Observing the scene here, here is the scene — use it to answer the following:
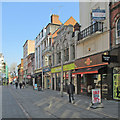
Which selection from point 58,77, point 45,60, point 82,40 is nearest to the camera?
point 82,40

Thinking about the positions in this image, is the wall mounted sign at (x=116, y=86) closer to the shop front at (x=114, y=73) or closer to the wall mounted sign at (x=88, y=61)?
the shop front at (x=114, y=73)

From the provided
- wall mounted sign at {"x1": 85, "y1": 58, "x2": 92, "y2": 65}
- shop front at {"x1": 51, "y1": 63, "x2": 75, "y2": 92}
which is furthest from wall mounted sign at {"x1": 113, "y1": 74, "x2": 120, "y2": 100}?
shop front at {"x1": 51, "y1": 63, "x2": 75, "y2": 92}

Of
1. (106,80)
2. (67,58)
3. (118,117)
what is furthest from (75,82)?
(118,117)

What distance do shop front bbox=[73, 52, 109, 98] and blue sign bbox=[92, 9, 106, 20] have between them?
3.65m

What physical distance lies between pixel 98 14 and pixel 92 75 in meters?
7.05

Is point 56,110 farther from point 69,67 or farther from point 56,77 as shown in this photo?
point 56,77

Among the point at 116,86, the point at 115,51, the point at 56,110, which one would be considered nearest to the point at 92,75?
the point at 116,86

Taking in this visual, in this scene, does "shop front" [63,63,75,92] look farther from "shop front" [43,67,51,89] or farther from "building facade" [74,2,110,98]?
"shop front" [43,67,51,89]

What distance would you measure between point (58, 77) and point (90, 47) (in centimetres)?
1211

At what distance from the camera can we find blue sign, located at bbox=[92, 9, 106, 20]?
15998 mm

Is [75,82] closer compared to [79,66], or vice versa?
[79,66]

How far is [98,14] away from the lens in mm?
16484

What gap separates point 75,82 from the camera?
76.4 feet

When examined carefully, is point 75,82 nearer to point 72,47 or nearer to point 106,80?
point 72,47
